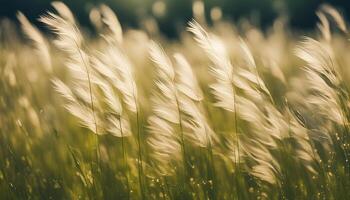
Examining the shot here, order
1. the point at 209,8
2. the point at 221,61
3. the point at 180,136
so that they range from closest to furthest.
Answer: the point at 221,61
the point at 180,136
the point at 209,8

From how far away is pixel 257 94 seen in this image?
2.01m

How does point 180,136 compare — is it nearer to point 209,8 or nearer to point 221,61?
point 221,61

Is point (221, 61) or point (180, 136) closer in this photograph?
point (221, 61)

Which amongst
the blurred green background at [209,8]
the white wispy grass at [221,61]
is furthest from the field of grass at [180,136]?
the blurred green background at [209,8]

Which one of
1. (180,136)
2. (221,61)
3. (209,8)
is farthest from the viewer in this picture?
(209,8)

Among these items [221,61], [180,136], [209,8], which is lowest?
[180,136]

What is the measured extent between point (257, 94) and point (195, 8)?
93.2 inches

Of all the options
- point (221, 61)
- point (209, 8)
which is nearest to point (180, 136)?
point (221, 61)

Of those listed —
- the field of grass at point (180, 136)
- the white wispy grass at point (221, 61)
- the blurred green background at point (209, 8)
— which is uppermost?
the blurred green background at point (209, 8)

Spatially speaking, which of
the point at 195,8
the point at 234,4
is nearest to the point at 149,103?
the point at 195,8

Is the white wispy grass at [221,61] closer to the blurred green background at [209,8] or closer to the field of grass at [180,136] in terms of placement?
the field of grass at [180,136]

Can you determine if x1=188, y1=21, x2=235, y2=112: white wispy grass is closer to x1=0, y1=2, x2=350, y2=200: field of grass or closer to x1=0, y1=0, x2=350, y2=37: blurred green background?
x1=0, y1=2, x2=350, y2=200: field of grass

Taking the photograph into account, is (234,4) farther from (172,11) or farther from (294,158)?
(294,158)

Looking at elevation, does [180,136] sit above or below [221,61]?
below
